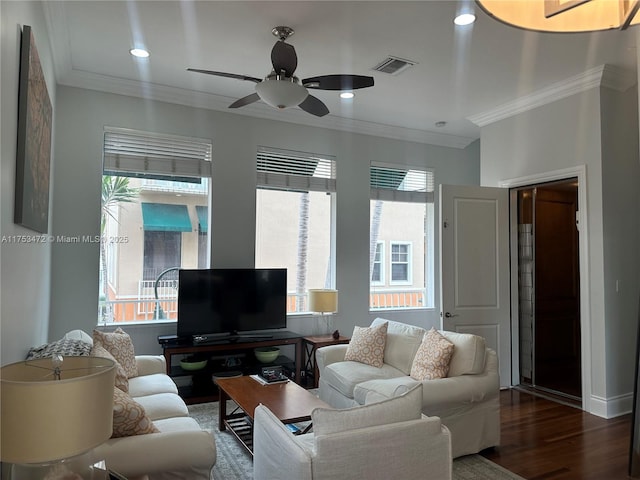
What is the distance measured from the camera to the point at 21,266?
7.64 feet

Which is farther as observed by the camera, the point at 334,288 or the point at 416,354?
the point at 334,288

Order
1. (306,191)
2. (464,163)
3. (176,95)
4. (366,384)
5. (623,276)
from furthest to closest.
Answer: (464,163) → (306,191) → (176,95) → (623,276) → (366,384)

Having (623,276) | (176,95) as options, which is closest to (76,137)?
(176,95)

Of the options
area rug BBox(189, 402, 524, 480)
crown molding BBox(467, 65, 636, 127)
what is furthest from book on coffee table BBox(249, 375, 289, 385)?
crown molding BBox(467, 65, 636, 127)

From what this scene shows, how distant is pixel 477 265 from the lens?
4.74 meters

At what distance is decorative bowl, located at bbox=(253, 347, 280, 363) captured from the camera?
15.8 ft

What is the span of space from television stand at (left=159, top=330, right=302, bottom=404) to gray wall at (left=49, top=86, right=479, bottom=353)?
1.38ft

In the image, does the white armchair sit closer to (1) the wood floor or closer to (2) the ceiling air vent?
(1) the wood floor

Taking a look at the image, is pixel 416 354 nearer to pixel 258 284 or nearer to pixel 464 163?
pixel 258 284

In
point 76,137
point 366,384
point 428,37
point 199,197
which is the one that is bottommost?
point 366,384

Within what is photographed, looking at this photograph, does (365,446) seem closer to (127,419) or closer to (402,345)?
(127,419)

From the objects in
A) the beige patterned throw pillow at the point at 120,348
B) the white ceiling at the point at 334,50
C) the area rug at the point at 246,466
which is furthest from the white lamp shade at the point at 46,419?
the white ceiling at the point at 334,50

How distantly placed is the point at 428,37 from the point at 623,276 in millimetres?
2885

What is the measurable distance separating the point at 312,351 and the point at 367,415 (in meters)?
3.20
